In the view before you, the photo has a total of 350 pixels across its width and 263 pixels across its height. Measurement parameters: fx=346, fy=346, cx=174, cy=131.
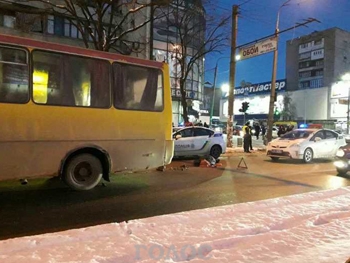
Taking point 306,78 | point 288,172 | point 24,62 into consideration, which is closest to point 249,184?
point 288,172

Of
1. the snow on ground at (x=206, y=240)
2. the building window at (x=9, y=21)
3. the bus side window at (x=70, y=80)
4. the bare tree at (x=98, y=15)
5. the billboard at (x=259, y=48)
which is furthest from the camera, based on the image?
the building window at (x=9, y=21)

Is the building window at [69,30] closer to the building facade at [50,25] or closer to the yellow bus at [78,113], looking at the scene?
the building facade at [50,25]

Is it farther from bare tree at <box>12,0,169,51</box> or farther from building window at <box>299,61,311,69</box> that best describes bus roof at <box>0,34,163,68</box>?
building window at <box>299,61,311,69</box>

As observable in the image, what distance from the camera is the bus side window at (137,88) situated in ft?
25.7

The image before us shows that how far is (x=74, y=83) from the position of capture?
7.26 metres

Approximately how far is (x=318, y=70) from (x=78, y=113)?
80.3 metres

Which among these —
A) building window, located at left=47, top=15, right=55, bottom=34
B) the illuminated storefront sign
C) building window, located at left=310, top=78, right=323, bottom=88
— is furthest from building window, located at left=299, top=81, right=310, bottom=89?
building window, located at left=47, top=15, right=55, bottom=34

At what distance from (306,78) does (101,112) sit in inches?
3208

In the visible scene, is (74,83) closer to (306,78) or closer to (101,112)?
(101,112)

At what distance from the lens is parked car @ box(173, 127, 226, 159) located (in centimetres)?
1425

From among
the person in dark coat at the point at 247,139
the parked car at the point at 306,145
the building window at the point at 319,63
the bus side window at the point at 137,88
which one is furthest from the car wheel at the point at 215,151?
the building window at the point at 319,63

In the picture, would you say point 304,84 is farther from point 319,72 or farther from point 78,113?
point 78,113

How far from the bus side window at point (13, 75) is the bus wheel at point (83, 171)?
164cm

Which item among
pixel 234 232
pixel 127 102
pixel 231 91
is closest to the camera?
pixel 234 232
